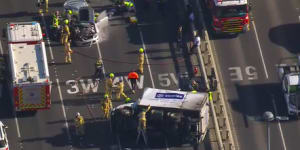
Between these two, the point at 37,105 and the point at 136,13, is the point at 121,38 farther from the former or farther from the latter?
the point at 37,105

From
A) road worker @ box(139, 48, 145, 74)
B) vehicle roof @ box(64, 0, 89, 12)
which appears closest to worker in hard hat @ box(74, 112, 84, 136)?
road worker @ box(139, 48, 145, 74)

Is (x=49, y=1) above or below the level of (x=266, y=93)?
above

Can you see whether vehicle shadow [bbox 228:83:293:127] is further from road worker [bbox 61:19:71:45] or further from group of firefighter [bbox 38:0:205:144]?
road worker [bbox 61:19:71:45]

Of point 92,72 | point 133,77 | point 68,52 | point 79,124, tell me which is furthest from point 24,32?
point 133,77

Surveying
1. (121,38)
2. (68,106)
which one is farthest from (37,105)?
(121,38)

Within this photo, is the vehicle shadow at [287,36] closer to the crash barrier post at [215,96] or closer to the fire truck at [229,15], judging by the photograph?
the fire truck at [229,15]

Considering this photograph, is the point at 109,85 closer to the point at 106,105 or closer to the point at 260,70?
the point at 106,105
